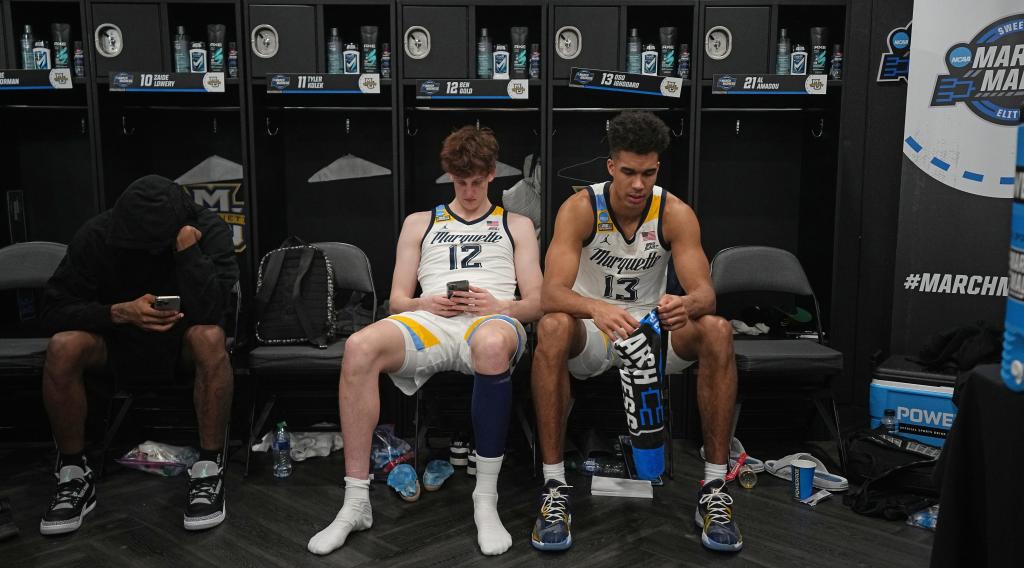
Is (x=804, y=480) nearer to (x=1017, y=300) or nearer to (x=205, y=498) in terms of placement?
(x=1017, y=300)

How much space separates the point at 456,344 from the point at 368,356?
0.32 m

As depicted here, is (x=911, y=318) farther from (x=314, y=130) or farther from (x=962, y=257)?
(x=314, y=130)

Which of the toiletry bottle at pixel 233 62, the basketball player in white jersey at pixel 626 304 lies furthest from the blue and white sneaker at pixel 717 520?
the toiletry bottle at pixel 233 62

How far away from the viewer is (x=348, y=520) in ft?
7.13

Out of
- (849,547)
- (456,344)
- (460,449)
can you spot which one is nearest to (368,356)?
(456,344)

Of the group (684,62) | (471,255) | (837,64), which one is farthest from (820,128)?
(471,255)

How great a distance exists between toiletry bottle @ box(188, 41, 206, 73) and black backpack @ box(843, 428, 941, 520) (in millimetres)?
3126

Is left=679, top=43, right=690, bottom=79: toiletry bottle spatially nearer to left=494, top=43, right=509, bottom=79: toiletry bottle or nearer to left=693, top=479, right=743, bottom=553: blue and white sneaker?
left=494, top=43, right=509, bottom=79: toiletry bottle

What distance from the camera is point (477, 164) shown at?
2.61 meters

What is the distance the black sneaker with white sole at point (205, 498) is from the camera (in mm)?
2262

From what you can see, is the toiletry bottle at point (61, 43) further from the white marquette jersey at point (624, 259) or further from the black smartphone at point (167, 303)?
the white marquette jersey at point (624, 259)

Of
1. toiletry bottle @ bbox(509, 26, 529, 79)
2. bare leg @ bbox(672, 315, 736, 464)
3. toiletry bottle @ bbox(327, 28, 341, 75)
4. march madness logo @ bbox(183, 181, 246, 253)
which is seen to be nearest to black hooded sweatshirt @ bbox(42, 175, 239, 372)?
toiletry bottle @ bbox(327, 28, 341, 75)

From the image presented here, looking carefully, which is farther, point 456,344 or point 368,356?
point 456,344

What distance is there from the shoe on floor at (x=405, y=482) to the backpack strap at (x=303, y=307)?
1.84 feet
